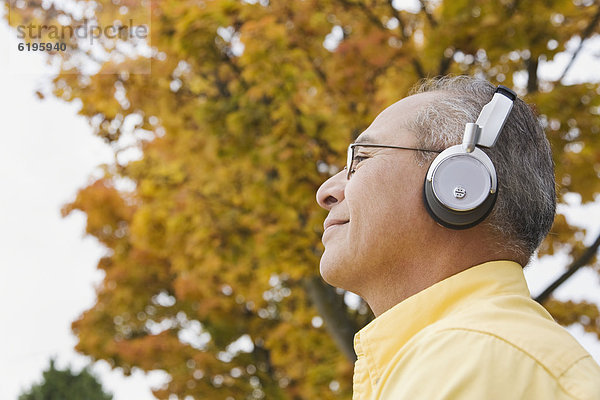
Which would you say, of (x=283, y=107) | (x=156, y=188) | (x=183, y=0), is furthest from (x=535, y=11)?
(x=156, y=188)

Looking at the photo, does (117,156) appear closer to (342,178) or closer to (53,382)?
(342,178)

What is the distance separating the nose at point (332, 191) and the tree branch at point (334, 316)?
454 cm

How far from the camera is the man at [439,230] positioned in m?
1.06

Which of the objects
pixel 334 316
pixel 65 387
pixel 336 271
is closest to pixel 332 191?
pixel 336 271

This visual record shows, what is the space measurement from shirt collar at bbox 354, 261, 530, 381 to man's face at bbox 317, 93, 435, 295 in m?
0.17

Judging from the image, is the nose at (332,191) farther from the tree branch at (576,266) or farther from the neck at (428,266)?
the tree branch at (576,266)

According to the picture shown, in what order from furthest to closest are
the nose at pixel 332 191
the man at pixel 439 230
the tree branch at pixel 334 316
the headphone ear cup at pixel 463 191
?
1. the tree branch at pixel 334 316
2. the nose at pixel 332 191
3. the headphone ear cup at pixel 463 191
4. the man at pixel 439 230

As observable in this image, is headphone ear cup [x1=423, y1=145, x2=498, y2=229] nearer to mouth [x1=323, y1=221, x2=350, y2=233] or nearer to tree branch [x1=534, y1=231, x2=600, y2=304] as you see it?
mouth [x1=323, y1=221, x2=350, y2=233]

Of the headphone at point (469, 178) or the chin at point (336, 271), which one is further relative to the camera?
the chin at point (336, 271)

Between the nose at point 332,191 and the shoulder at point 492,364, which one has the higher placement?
the nose at point 332,191

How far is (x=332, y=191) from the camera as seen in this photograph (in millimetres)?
1669

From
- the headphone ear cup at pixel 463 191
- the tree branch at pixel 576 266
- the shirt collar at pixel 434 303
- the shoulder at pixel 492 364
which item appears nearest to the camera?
the shoulder at pixel 492 364

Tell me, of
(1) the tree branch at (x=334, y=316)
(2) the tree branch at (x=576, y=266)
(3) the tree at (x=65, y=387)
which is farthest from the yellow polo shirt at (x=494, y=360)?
(3) the tree at (x=65, y=387)

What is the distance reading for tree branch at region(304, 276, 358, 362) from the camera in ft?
20.3
